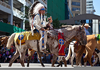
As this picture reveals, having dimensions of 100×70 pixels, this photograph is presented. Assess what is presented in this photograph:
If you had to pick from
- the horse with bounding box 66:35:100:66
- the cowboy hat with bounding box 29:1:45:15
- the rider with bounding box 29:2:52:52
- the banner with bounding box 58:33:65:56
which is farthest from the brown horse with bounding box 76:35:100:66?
the cowboy hat with bounding box 29:1:45:15

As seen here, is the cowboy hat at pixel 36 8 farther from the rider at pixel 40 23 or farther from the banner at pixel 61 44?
the banner at pixel 61 44

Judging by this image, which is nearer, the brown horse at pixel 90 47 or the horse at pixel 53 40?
the horse at pixel 53 40

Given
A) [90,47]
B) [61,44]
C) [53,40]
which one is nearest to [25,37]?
[53,40]

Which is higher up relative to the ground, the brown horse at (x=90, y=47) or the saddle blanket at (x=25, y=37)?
the saddle blanket at (x=25, y=37)

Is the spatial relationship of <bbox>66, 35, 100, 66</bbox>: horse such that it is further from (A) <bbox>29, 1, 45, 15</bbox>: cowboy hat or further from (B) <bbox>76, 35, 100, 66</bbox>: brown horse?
(A) <bbox>29, 1, 45, 15</bbox>: cowboy hat

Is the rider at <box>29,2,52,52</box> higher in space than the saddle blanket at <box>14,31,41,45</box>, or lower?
higher

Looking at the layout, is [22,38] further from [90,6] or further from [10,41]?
[90,6]

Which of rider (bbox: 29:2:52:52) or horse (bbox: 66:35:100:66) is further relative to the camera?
horse (bbox: 66:35:100:66)

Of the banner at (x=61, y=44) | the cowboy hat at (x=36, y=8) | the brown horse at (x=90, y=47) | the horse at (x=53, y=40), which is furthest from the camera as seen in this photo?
the brown horse at (x=90, y=47)

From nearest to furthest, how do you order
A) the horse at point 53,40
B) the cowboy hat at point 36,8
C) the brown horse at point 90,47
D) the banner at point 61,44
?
the banner at point 61,44 → the horse at point 53,40 → the cowboy hat at point 36,8 → the brown horse at point 90,47

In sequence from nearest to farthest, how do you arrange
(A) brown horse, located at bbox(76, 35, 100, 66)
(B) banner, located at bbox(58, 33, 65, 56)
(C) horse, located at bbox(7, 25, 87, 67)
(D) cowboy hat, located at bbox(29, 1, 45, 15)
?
1. (B) banner, located at bbox(58, 33, 65, 56)
2. (C) horse, located at bbox(7, 25, 87, 67)
3. (D) cowboy hat, located at bbox(29, 1, 45, 15)
4. (A) brown horse, located at bbox(76, 35, 100, 66)

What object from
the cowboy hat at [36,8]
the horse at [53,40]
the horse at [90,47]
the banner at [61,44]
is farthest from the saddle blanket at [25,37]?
the horse at [90,47]

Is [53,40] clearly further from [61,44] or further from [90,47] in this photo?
[90,47]

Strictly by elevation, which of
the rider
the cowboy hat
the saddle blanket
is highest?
the cowboy hat
